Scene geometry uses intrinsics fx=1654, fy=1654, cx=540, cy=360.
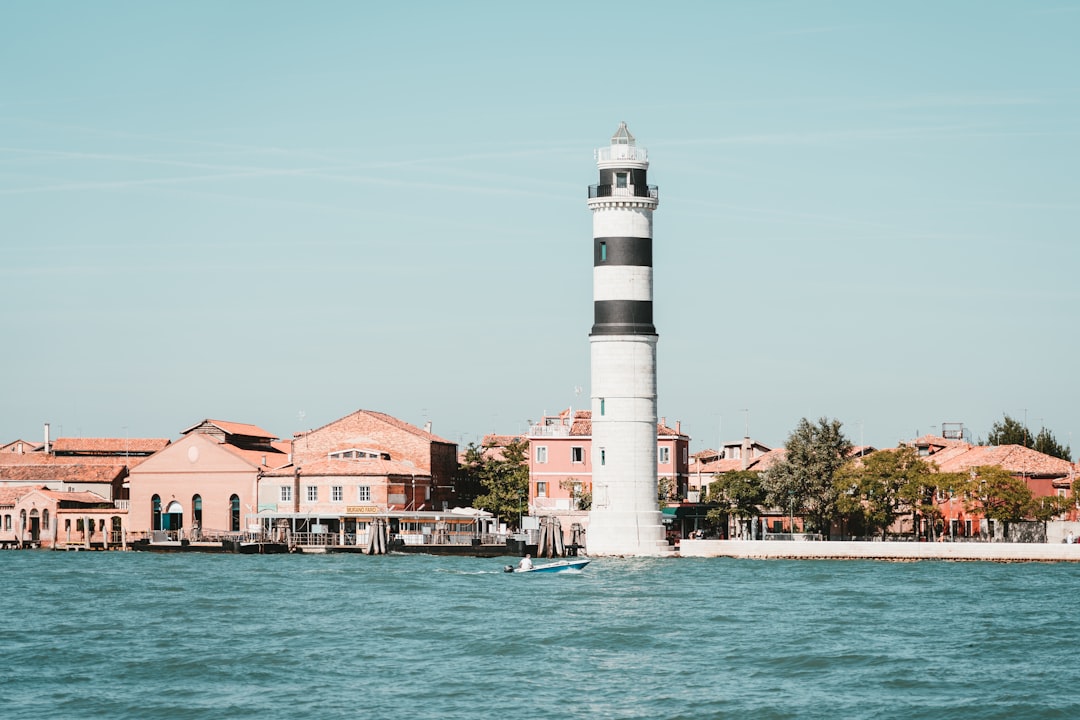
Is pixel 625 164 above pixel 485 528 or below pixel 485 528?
above

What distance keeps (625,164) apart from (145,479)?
108 feet

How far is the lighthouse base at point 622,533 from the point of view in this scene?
6512 cm

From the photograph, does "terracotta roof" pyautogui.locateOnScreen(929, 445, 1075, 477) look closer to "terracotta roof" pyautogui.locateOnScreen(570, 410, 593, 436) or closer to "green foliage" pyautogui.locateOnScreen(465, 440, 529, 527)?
"terracotta roof" pyautogui.locateOnScreen(570, 410, 593, 436)

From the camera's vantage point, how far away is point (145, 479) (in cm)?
8456

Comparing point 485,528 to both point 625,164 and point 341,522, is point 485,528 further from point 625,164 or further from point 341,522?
point 625,164

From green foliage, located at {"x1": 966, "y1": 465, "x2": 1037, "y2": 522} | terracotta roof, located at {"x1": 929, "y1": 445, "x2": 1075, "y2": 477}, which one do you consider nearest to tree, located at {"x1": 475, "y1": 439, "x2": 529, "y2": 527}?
terracotta roof, located at {"x1": 929, "y1": 445, "x2": 1075, "y2": 477}

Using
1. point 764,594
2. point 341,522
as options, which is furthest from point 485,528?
point 764,594

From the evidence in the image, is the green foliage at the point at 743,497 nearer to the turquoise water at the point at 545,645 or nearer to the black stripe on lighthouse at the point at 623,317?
the black stripe on lighthouse at the point at 623,317

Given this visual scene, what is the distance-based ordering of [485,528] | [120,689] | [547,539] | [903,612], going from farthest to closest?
1. [485,528]
2. [547,539]
3. [903,612]
4. [120,689]

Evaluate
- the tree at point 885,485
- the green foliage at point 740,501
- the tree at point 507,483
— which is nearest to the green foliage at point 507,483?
the tree at point 507,483

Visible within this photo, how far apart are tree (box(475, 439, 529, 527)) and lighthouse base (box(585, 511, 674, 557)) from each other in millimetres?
14434

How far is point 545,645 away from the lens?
37.0 meters

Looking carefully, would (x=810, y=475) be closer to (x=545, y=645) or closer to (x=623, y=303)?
(x=623, y=303)

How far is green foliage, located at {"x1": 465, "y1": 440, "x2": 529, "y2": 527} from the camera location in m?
80.6
